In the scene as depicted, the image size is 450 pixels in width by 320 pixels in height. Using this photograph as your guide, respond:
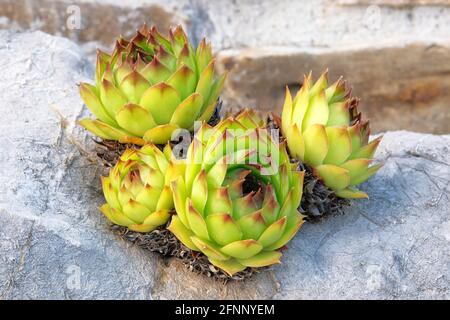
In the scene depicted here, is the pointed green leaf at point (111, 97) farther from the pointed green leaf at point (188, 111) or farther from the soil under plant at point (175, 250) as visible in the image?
the soil under plant at point (175, 250)

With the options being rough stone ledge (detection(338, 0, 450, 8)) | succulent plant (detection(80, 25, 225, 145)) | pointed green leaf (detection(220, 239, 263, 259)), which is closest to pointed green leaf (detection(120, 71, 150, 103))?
succulent plant (detection(80, 25, 225, 145))

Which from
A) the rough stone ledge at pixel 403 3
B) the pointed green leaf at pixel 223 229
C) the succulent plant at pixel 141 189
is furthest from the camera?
the rough stone ledge at pixel 403 3

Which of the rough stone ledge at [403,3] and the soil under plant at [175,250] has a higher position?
the rough stone ledge at [403,3]

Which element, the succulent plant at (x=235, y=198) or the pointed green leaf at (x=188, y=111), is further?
the pointed green leaf at (x=188, y=111)

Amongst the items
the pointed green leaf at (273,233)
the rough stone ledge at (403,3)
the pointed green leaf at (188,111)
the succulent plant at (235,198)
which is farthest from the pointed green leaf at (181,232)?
the rough stone ledge at (403,3)

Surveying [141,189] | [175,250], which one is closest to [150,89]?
[141,189]

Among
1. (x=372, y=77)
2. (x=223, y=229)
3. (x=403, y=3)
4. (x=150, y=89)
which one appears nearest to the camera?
(x=223, y=229)

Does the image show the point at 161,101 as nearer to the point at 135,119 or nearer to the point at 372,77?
the point at 135,119

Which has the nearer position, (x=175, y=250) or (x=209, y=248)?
(x=209, y=248)

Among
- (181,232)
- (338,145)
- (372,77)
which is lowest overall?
(372,77)
